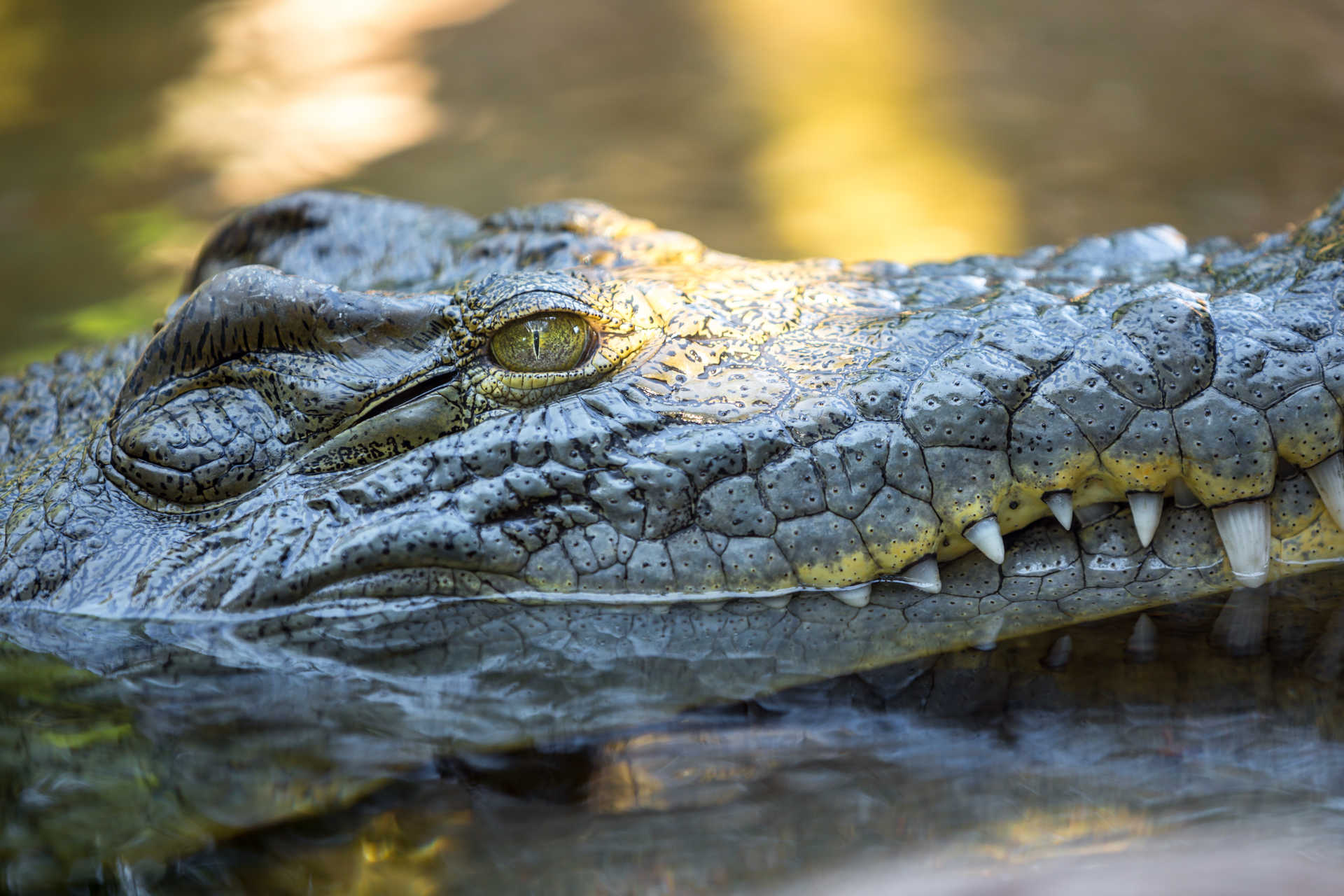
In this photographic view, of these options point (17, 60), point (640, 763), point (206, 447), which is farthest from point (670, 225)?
point (17, 60)

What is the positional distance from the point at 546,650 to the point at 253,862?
2.73ft

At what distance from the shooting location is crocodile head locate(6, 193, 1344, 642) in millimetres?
2410

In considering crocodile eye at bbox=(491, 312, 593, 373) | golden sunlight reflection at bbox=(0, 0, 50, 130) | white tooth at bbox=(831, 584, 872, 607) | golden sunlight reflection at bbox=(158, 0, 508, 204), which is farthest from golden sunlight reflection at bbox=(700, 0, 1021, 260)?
golden sunlight reflection at bbox=(0, 0, 50, 130)

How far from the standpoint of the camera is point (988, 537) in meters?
2.46

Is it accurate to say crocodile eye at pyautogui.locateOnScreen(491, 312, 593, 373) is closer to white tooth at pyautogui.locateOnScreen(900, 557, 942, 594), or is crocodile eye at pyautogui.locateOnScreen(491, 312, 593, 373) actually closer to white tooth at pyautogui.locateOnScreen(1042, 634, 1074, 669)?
white tooth at pyautogui.locateOnScreen(900, 557, 942, 594)

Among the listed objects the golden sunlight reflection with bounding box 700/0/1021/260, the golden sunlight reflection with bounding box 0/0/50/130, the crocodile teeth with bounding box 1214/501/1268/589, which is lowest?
the crocodile teeth with bounding box 1214/501/1268/589

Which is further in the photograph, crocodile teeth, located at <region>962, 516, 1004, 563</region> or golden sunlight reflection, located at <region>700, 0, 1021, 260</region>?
golden sunlight reflection, located at <region>700, 0, 1021, 260</region>

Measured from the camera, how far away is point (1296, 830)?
1869 millimetres

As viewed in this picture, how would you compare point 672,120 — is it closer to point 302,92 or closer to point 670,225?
point 670,225

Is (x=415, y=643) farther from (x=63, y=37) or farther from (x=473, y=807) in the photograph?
(x=63, y=37)

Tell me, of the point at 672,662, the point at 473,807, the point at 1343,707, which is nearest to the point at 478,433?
the point at 672,662

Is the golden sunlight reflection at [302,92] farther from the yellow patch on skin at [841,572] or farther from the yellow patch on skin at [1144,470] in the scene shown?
the yellow patch on skin at [1144,470]

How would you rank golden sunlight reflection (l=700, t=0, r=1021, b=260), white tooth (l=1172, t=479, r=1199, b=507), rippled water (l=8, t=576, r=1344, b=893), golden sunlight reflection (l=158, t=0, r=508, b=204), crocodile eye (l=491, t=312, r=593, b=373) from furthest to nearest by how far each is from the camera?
golden sunlight reflection (l=158, t=0, r=508, b=204), golden sunlight reflection (l=700, t=0, r=1021, b=260), crocodile eye (l=491, t=312, r=593, b=373), white tooth (l=1172, t=479, r=1199, b=507), rippled water (l=8, t=576, r=1344, b=893)

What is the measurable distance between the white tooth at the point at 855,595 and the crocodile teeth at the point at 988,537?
265 millimetres
